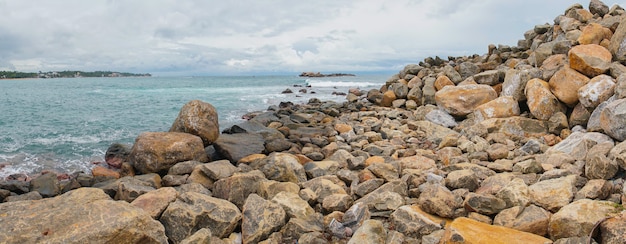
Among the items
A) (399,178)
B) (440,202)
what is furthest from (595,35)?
(440,202)

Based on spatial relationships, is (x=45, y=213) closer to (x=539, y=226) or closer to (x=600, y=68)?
(x=539, y=226)

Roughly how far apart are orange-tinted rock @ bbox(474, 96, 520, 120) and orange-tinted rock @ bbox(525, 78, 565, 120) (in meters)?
0.41

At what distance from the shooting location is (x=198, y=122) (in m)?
9.59

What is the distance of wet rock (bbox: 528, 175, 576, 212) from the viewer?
481cm

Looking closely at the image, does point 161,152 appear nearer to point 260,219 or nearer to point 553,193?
point 260,219

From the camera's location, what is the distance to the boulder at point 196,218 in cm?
479

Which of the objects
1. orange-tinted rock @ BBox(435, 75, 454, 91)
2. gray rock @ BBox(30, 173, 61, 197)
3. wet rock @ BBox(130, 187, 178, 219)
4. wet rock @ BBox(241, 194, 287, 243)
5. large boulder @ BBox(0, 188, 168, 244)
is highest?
orange-tinted rock @ BBox(435, 75, 454, 91)

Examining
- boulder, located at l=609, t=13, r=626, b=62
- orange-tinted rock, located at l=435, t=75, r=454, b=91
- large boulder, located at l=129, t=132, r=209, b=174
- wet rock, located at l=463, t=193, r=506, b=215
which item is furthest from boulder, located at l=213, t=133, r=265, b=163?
boulder, located at l=609, t=13, r=626, b=62

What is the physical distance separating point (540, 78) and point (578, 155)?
4.80m

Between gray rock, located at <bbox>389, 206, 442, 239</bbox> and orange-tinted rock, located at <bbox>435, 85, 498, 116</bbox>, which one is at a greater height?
orange-tinted rock, located at <bbox>435, 85, 498, 116</bbox>

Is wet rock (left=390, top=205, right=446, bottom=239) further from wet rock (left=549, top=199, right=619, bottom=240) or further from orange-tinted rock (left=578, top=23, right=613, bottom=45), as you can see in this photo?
orange-tinted rock (left=578, top=23, right=613, bottom=45)

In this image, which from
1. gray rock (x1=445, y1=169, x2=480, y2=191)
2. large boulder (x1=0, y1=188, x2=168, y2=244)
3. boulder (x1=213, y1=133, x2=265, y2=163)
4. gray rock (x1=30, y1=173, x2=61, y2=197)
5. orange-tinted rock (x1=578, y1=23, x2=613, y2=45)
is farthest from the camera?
orange-tinted rock (x1=578, y1=23, x2=613, y2=45)

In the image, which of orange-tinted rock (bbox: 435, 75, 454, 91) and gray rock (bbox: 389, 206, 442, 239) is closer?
gray rock (bbox: 389, 206, 442, 239)

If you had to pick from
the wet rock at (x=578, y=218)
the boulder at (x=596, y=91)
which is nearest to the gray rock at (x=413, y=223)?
the wet rock at (x=578, y=218)
